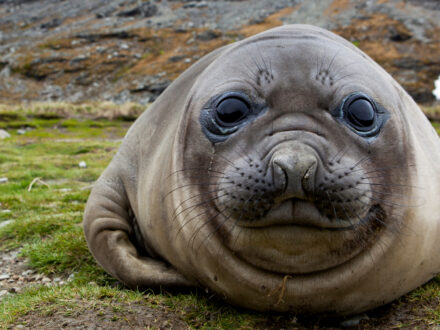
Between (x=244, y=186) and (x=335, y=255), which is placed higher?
(x=244, y=186)

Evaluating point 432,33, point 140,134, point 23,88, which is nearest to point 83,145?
point 140,134

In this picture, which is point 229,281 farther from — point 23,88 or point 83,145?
point 23,88

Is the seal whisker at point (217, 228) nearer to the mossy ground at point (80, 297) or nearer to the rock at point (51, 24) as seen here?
the mossy ground at point (80, 297)

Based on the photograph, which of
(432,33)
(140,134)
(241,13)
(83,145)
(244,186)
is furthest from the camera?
(241,13)

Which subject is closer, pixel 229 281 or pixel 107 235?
pixel 229 281

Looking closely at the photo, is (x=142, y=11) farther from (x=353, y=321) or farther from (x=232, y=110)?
(x=353, y=321)

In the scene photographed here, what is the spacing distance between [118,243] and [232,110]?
145cm

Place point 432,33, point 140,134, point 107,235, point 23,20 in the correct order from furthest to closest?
point 23,20
point 432,33
point 140,134
point 107,235

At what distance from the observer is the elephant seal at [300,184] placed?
6.38 feet

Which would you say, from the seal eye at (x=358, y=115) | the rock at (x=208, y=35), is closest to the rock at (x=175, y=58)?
the rock at (x=208, y=35)

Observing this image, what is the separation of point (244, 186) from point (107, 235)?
1.57 metres

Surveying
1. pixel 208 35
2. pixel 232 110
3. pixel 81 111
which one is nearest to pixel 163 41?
pixel 208 35

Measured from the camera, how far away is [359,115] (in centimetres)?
213

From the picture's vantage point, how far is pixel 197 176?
89.7 inches
